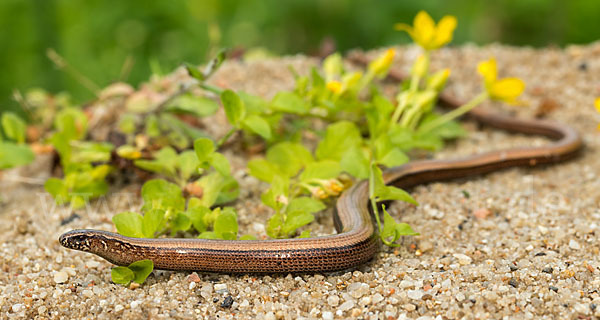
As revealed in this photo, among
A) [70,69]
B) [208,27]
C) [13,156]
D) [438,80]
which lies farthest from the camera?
[208,27]

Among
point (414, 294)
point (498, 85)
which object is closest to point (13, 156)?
point (414, 294)

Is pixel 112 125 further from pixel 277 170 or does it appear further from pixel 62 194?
pixel 277 170

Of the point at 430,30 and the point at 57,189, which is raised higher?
the point at 430,30

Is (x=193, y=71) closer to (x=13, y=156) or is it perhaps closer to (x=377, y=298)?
(x=13, y=156)

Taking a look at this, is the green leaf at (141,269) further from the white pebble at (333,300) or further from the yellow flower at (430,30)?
the yellow flower at (430,30)

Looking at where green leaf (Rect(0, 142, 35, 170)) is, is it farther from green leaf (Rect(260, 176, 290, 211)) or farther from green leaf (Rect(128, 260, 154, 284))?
green leaf (Rect(260, 176, 290, 211))

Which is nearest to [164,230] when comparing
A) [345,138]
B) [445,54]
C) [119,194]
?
[119,194]

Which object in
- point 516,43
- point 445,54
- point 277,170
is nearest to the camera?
point 277,170
